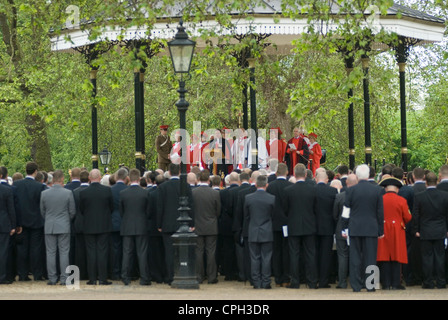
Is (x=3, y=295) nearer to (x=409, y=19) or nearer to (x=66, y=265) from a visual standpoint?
(x=66, y=265)

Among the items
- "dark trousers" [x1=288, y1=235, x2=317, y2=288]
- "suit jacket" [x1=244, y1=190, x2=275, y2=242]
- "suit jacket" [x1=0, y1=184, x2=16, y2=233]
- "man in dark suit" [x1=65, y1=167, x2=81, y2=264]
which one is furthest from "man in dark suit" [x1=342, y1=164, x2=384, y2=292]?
"suit jacket" [x1=0, y1=184, x2=16, y2=233]

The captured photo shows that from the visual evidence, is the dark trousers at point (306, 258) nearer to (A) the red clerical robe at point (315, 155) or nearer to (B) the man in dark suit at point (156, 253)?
(B) the man in dark suit at point (156, 253)

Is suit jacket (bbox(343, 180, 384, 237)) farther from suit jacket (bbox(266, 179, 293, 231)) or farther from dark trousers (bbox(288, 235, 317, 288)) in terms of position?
suit jacket (bbox(266, 179, 293, 231))

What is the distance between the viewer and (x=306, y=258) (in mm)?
18438

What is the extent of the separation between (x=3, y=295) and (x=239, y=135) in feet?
46.3

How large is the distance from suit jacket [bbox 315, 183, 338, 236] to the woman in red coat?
39.2 inches

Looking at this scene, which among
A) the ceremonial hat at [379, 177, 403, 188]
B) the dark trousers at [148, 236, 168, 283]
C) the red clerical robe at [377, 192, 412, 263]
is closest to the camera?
the red clerical robe at [377, 192, 412, 263]

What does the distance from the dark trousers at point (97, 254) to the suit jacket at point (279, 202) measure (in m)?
3.35

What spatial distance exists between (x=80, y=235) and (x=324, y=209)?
5.04m

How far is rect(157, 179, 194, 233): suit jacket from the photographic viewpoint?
744 inches

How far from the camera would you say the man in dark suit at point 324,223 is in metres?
18.3

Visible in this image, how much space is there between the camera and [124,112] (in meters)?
42.4

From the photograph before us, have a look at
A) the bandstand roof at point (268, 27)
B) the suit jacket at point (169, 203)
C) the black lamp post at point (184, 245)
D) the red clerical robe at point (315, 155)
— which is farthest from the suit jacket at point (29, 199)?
the red clerical robe at point (315, 155)
